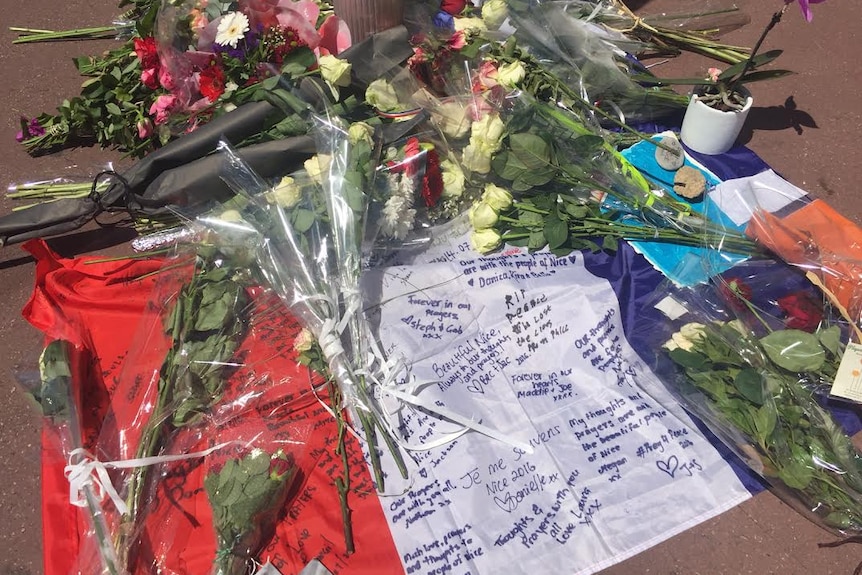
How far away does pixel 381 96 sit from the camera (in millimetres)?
1800

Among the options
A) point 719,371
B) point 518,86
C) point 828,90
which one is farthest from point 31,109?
point 828,90

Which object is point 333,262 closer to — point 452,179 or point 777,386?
point 452,179

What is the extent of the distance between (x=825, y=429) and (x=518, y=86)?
1.24 meters

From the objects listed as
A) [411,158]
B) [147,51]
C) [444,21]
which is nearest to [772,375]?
[411,158]

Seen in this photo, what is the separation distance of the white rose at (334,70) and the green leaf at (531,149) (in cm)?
51

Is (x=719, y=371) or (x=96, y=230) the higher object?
(x=96, y=230)

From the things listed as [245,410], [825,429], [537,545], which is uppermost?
[245,410]

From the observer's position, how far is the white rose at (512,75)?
1.88 metres

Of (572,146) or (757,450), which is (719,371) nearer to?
(757,450)

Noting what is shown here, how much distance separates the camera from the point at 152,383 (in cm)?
146

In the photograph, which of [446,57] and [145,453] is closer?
[145,453]

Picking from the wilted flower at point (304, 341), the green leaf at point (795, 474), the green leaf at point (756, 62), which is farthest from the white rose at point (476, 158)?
the green leaf at point (795, 474)

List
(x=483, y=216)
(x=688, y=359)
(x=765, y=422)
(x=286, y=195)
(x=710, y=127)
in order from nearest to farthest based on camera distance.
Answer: (x=765, y=422) → (x=688, y=359) → (x=286, y=195) → (x=483, y=216) → (x=710, y=127)

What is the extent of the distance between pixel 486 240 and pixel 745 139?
1.23 m
